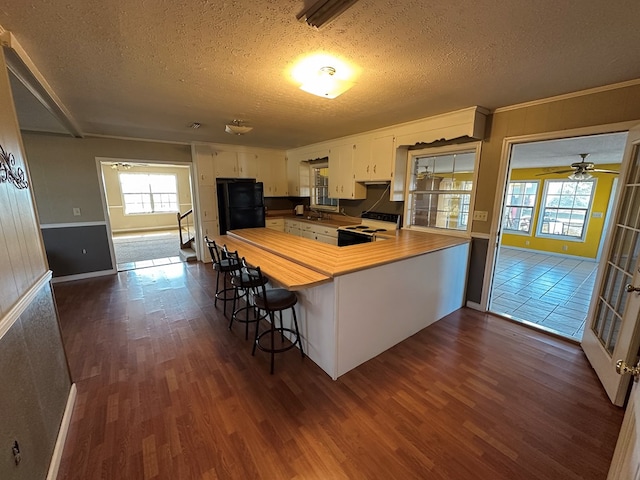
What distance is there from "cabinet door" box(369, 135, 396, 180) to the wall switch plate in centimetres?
120

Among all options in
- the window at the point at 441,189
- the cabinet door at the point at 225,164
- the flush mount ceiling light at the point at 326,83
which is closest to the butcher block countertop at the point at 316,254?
the window at the point at 441,189

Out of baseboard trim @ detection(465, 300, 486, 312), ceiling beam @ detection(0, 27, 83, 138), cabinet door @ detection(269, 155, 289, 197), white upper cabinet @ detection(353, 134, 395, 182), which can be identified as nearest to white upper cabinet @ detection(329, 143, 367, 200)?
white upper cabinet @ detection(353, 134, 395, 182)

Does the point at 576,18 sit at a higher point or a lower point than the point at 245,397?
higher

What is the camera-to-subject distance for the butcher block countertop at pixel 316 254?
6.47ft

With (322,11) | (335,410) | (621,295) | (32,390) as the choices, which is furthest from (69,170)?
(621,295)

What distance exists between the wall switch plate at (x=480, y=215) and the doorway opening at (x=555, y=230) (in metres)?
0.17

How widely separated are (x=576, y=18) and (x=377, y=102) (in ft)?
5.12

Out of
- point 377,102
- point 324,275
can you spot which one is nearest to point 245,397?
point 324,275

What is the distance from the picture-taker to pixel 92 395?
6.35 ft

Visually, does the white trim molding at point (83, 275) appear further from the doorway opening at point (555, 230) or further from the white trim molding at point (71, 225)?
the doorway opening at point (555, 230)

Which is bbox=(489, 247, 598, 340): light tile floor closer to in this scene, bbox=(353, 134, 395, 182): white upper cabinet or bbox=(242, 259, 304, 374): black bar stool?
bbox=(353, 134, 395, 182): white upper cabinet

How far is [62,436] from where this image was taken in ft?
5.08

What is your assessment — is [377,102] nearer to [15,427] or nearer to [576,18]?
[576,18]

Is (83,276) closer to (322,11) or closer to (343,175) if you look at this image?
(343,175)
